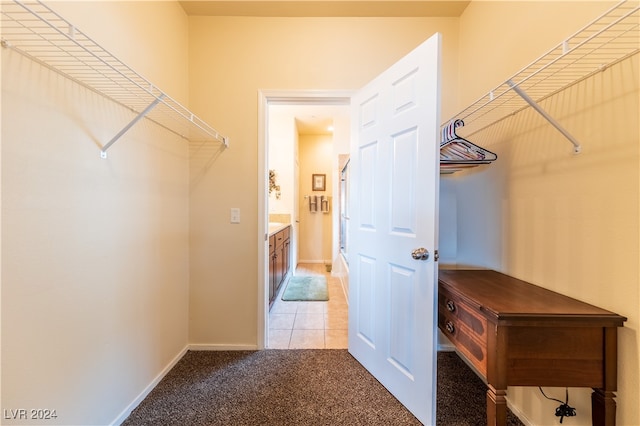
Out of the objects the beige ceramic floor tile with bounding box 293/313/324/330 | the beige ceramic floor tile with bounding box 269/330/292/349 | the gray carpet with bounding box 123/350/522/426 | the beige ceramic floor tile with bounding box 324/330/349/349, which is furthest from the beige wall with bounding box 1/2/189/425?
the beige ceramic floor tile with bounding box 324/330/349/349

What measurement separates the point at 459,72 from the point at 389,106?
95 cm

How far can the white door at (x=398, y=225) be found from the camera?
1.28 m

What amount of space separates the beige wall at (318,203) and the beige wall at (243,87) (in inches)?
135

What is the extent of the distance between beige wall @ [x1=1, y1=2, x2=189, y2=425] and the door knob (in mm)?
1583

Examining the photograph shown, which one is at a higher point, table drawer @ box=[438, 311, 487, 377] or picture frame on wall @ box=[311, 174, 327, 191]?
picture frame on wall @ box=[311, 174, 327, 191]

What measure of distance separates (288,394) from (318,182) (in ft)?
14.4

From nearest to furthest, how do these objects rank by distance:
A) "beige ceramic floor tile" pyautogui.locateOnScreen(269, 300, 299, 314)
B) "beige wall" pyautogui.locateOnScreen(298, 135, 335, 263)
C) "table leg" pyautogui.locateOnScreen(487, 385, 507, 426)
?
"table leg" pyautogui.locateOnScreen(487, 385, 507, 426) < "beige ceramic floor tile" pyautogui.locateOnScreen(269, 300, 299, 314) < "beige wall" pyautogui.locateOnScreen(298, 135, 335, 263)

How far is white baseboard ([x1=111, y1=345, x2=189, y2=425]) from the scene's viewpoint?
134 cm

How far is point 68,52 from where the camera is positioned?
3.15 feet

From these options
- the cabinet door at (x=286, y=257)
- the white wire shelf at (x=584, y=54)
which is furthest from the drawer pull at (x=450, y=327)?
the cabinet door at (x=286, y=257)

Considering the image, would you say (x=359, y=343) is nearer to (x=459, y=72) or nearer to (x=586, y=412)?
(x=586, y=412)

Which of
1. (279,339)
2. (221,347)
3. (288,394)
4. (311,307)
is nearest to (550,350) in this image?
(288,394)

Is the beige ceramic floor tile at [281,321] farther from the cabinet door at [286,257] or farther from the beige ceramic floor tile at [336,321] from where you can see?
the cabinet door at [286,257]

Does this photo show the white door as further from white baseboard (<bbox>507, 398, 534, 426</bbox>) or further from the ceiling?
the ceiling
